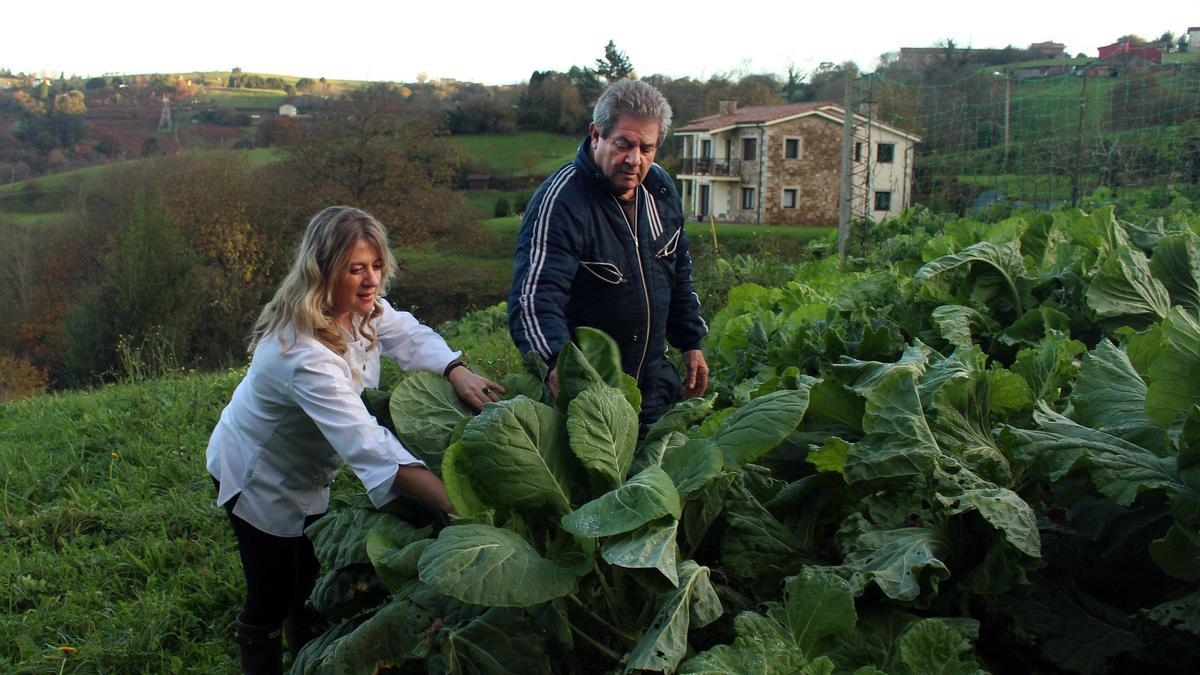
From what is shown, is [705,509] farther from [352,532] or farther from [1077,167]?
[1077,167]

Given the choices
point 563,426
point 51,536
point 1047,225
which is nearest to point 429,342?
point 563,426

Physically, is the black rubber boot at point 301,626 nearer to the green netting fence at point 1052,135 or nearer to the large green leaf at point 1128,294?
the large green leaf at point 1128,294

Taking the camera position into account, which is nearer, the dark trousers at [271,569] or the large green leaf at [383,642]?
the large green leaf at [383,642]

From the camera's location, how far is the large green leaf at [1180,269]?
3.04 m

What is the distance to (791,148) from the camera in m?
50.7

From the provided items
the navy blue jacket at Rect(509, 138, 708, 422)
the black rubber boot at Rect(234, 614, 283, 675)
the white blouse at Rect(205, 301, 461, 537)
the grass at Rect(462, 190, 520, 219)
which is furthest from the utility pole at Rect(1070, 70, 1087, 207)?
the grass at Rect(462, 190, 520, 219)

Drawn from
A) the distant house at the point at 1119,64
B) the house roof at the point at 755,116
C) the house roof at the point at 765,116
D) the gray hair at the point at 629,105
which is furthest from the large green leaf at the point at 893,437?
the house roof at the point at 755,116

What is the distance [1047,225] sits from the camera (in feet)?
14.6

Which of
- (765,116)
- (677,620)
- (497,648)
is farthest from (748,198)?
(677,620)

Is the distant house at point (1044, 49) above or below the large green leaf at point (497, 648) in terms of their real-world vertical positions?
above

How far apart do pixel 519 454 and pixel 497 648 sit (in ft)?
1.13

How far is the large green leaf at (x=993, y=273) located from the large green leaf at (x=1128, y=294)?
622mm

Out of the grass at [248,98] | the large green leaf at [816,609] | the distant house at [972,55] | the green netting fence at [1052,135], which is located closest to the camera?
the large green leaf at [816,609]

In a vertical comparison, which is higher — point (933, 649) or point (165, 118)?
point (165, 118)
